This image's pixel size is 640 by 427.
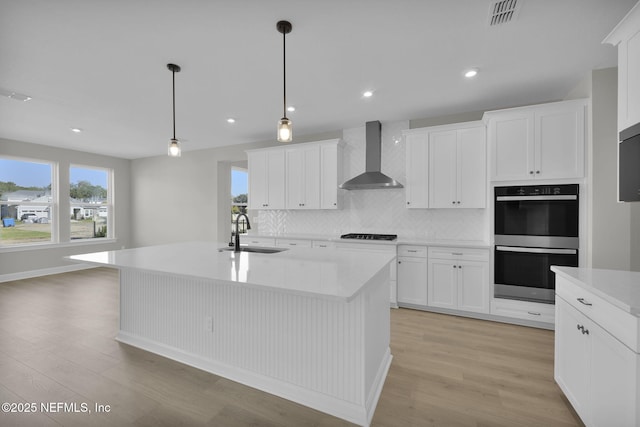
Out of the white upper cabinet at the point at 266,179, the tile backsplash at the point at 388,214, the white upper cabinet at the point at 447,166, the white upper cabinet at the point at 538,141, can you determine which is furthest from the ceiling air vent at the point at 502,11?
the white upper cabinet at the point at 266,179

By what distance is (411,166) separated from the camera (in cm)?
387

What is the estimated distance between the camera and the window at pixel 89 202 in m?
6.17

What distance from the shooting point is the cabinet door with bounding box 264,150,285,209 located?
4730 millimetres

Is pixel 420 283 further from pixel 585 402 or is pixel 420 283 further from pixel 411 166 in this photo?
pixel 585 402

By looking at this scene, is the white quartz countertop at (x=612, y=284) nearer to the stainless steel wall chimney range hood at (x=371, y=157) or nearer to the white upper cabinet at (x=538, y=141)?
the white upper cabinet at (x=538, y=141)

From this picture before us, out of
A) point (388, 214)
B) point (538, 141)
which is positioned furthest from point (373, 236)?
point (538, 141)

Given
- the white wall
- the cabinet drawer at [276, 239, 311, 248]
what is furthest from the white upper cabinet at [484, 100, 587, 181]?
the white wall

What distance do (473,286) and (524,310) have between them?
1.79 ft

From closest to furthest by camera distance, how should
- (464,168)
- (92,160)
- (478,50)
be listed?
(478,50) < (464,168) < (92,160)

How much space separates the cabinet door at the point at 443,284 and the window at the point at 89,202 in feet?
23.9

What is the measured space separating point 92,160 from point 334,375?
7284 millimetres

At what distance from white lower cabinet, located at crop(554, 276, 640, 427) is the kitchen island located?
44.8 inches

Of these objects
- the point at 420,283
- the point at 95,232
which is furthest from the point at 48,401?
the point at 95,232

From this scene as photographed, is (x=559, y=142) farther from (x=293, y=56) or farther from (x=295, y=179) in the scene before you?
(x=295, y=179)
